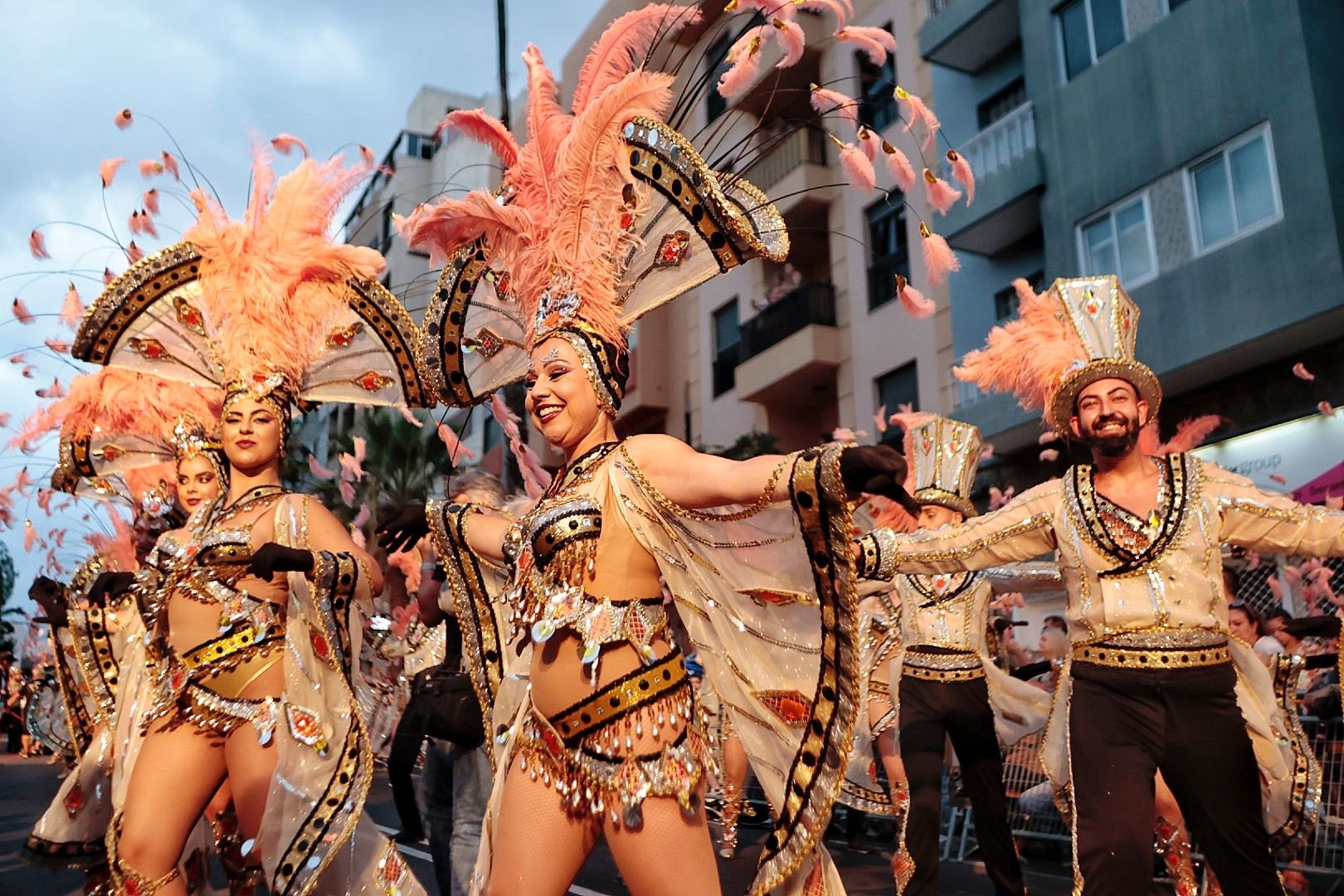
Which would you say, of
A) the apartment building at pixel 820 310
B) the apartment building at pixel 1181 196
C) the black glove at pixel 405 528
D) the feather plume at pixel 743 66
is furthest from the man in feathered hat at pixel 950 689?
the apartment building at pixel 820 310

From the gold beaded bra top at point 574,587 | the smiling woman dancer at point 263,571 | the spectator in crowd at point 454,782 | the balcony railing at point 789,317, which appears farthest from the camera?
the balcony railing at point 789,317

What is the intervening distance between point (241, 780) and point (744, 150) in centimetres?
288

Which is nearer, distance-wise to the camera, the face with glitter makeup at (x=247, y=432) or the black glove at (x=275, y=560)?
the black glove at (x=275, y=560)

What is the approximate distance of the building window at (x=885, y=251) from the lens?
18719 mm

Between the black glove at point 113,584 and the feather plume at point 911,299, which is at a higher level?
the feather plume at point 911,299

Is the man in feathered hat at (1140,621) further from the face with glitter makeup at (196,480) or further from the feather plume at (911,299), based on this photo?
the face with glitter makeup at (196,480)

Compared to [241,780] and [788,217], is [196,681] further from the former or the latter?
[788,217]

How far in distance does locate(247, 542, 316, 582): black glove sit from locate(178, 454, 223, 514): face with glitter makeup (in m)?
1.52

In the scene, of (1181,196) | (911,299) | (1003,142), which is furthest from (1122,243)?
(911,299)

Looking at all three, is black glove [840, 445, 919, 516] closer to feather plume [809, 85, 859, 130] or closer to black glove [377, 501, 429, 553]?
feather plume [809, 85, 859, 130]

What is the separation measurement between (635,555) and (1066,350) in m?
2.39

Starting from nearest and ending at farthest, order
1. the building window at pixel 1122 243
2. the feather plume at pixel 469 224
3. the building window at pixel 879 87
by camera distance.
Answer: the feather plume at pixel 469 224 < the building window at pixel 1122 243 < the building window at pixel 879 87

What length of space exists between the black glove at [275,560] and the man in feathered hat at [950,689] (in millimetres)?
2491

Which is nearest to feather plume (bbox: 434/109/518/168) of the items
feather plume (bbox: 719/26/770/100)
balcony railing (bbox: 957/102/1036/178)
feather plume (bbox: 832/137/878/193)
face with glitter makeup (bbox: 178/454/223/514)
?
feather plume (bbox: 719/26/770/100)
